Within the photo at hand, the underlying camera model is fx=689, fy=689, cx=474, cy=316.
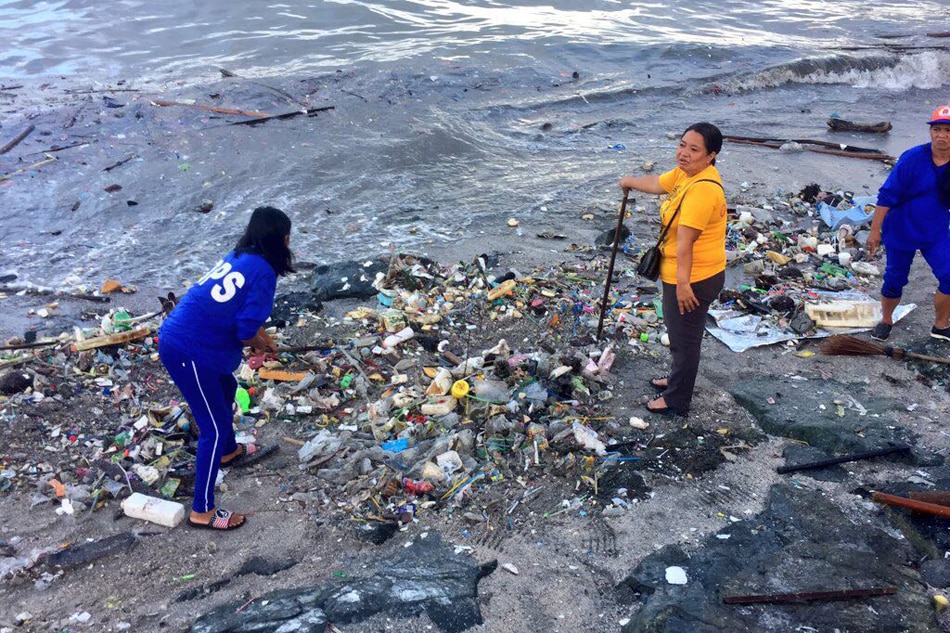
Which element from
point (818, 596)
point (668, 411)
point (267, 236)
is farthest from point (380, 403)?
point (818, 596)

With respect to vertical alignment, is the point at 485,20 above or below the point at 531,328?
above

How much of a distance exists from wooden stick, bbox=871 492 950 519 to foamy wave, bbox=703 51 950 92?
523 inches

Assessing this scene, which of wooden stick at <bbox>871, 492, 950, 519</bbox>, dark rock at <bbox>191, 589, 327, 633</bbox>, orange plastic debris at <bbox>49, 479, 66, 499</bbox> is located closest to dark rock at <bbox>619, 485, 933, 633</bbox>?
wooden stick at <bbox>871, 492, 950, 519</bbox>

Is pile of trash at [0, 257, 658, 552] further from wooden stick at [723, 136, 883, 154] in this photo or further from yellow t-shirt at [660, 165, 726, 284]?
wooden stick at [723, 136, 883, 154]

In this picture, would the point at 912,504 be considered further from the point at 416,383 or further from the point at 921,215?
the point at 416,383

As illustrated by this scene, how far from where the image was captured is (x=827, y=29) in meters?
19.2

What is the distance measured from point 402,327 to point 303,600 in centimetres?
285

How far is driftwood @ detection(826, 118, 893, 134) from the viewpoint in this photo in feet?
38.1

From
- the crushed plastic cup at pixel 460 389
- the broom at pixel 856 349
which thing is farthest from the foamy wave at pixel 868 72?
the crushed plastic cup at pixel 460 389

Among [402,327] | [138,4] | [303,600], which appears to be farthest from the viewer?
[138,4]

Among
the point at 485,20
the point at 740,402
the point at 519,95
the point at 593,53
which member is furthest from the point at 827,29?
the point at 740,402

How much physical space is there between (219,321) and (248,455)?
1.17 meters

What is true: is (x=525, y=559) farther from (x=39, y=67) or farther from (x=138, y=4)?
(x=138, y=4)

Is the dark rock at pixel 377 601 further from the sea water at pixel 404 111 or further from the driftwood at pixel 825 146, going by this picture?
the driftwood at pixel 825 146
